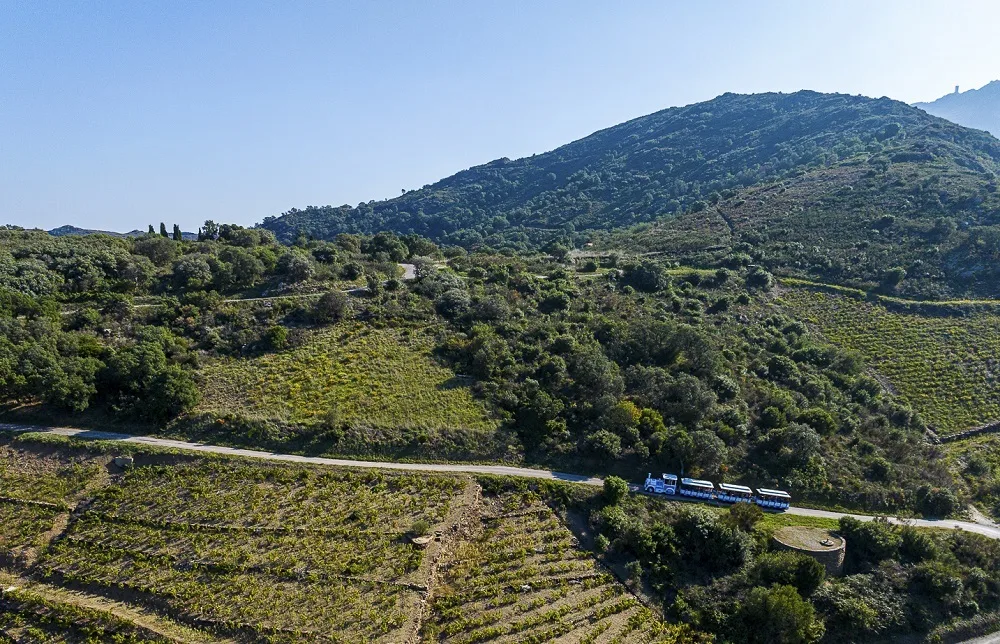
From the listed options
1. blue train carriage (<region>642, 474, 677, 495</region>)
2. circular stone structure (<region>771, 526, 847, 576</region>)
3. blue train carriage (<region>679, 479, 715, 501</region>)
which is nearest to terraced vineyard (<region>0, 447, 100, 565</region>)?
blue train carriage (<region>642, 474, 677, 495</region>)

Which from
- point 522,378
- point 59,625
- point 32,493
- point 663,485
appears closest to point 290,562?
point 59,625

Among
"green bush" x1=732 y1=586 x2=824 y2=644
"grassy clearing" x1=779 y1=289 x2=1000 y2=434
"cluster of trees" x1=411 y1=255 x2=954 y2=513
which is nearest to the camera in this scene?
"green bush" x1=732 y1=586 x2=824 y2=644

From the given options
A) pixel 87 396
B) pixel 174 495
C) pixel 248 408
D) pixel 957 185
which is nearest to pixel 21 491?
pixel 87 396

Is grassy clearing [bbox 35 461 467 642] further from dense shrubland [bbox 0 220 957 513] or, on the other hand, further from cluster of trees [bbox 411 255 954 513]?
cluster of trees [bbox 411 255 954 513]

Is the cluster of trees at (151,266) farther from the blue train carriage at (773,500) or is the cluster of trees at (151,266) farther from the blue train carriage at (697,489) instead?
the blue train carriage at (773,500)

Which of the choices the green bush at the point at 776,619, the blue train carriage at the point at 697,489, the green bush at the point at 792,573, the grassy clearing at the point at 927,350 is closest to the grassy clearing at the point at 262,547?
the blue train carriage at the point at 697,489
